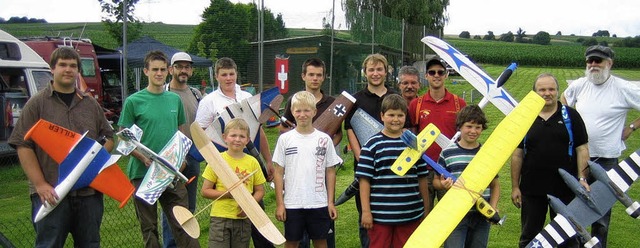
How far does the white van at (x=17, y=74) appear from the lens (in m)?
8.24

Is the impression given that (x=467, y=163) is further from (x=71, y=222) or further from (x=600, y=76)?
(x=71, y=222)

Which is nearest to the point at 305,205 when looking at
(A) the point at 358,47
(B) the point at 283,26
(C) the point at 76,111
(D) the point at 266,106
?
(D) the point at 266,106

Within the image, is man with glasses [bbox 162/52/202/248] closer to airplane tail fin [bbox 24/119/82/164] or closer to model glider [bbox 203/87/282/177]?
model glider [bbox 203/87/282/177]

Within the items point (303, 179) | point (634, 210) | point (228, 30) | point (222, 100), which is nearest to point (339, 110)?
point (303, 179)

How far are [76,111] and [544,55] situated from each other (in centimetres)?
5382

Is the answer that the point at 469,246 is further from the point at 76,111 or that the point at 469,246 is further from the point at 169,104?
the point at 76,111

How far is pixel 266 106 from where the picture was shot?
13.5 ft

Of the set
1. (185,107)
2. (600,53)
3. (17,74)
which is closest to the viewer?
(600,53)

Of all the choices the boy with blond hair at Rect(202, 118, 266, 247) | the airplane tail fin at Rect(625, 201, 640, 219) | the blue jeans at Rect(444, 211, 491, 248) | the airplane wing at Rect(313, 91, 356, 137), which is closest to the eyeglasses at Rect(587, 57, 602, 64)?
the airplane tail fin at Rect(625, 201, 640, 219)

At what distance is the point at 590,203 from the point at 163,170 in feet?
8.62

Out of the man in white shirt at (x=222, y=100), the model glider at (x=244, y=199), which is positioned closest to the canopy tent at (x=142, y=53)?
the man in white shirt at (x=222, y=100)

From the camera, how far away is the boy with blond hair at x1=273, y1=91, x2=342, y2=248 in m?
3.42

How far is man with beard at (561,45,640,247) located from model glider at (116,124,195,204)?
296 cm

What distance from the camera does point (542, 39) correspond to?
2694 inches
